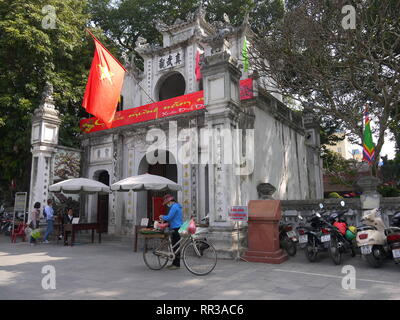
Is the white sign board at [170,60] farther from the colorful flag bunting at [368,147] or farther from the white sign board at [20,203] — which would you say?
the colorful flag bunting at [368,147]

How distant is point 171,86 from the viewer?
17.3 meters

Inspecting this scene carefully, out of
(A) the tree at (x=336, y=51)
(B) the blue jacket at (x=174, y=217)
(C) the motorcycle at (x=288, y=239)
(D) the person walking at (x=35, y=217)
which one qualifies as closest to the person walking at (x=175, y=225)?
(B) the blue jacket at (x=174, y=217)

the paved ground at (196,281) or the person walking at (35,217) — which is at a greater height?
the person walking at (35,217)

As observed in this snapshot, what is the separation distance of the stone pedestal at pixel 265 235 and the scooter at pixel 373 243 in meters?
1.78

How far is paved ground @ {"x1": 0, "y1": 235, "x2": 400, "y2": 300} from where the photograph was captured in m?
4.67

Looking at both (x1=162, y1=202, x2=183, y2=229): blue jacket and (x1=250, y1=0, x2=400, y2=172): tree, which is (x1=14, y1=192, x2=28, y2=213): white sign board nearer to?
(x1=162, y1=202, x2=183, y2=229): blue jacket

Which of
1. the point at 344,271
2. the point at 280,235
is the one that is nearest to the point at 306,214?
the point at 280,235

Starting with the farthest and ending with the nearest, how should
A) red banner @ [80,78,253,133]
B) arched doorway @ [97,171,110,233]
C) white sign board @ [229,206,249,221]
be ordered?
arched doorway @ [97,171,110,233] < red banner @ [80,78,253,133] < white sign board @ [229,206,249,221]

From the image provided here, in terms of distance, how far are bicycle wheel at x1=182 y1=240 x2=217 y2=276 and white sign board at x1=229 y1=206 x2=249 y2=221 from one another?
1790 mm

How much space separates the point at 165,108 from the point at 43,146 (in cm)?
536

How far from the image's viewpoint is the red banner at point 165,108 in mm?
11109

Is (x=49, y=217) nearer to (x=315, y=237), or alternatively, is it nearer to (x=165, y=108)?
(x=165, y=108)

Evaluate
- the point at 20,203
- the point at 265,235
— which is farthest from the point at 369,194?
the point at 20,203

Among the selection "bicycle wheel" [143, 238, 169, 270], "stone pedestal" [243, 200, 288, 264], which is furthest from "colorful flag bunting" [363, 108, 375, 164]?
"bicycle wheel" [143, 238, 169, 270]
